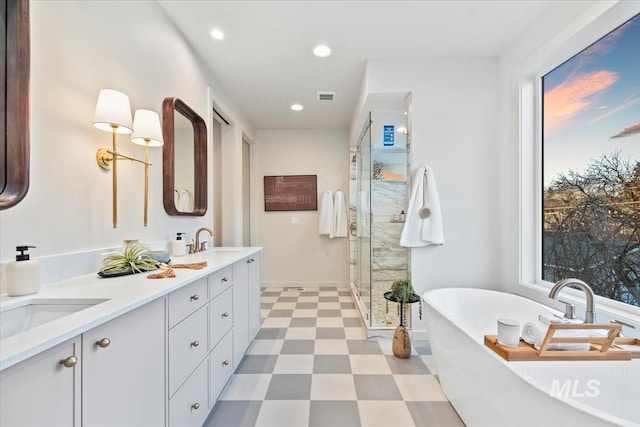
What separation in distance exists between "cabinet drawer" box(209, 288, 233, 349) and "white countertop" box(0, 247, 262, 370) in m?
0.24

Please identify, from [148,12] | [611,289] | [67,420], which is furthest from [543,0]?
[67,420]

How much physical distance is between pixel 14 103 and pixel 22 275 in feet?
2.02

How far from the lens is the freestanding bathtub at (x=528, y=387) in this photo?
0.95 metres

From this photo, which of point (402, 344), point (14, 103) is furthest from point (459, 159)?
point (14, 103)

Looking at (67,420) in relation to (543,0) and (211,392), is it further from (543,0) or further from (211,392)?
(543,0)

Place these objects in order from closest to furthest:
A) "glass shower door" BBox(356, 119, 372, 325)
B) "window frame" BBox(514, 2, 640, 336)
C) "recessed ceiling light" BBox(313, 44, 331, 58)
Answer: "window frame" BBox(514, 2, 640, 336)
"recessed ceiling light" BBox(313, 44, 331, 58)
"glass shower door" BBox(356, 119, 372, 325)

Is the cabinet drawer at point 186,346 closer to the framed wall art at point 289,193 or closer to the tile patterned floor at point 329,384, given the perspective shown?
the tile patterned floor at point 329,384

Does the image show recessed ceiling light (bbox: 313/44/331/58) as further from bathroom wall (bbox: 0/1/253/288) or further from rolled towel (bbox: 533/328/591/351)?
rolled towel (bbox: 533/328/591/351)

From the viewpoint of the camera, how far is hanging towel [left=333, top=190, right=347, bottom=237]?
4.61m

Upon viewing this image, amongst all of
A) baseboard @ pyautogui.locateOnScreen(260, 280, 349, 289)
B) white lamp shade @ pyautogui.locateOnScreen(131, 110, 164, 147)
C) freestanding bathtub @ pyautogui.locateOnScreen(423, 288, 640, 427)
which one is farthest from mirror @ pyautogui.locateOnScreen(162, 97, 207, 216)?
baseboard @ pyautogui.locateOnScreen(260, 280, 349, 289)

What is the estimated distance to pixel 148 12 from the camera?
6.15 ft

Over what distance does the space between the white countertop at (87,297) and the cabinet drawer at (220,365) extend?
1.68 ft

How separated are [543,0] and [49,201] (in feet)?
9.97

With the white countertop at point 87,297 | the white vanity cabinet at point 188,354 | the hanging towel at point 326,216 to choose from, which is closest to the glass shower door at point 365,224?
the hanging towel at point 326,216
